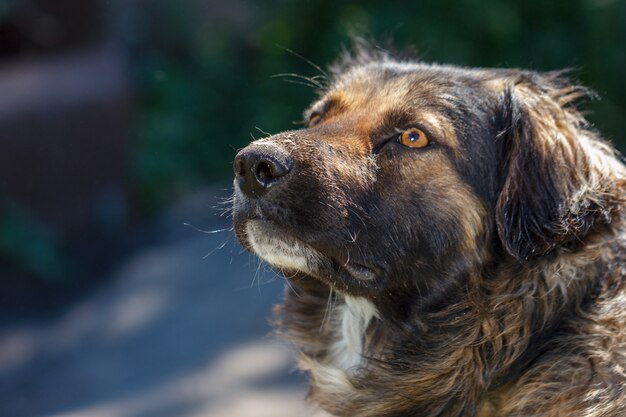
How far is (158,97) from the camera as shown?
8320 mm

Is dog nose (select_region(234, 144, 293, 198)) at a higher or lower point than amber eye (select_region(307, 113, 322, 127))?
lower

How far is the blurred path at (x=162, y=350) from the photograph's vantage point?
546 cm

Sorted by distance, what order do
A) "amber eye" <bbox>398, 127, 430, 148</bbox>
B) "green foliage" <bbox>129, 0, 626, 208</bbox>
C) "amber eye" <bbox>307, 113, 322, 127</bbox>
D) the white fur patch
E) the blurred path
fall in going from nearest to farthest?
"amber eye" <bbox>398, 127, 430, 148</bbox> → the white fur patch → "amber eye" <bbox>307, 113, 322, 127</bbox> → the blurred path → "green foliage" <bbox>129, 0, 626, 208</bbox>

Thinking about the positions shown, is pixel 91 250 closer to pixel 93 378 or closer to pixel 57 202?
pixel 57 202

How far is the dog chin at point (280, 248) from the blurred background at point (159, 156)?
2479 mm

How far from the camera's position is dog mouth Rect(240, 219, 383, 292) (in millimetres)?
2998

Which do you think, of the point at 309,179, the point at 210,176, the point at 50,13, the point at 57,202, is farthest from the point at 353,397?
the point at 50,13

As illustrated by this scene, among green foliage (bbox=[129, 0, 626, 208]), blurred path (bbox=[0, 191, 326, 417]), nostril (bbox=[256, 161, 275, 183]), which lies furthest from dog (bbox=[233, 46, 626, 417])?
A: green foliage (bbox=[129, 0, 626, 208])

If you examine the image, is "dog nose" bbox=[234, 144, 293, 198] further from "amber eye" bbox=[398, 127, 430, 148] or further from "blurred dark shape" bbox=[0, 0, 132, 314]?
"blurred dark shape" bbox=[0, 0, 132, 314]

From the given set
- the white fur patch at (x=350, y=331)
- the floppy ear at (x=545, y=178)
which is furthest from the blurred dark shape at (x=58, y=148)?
the floppy ear at (x=545, y=178)

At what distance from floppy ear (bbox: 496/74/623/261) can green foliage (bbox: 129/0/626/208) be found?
352cm

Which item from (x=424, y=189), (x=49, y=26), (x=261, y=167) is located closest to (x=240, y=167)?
(x=261, y=167)

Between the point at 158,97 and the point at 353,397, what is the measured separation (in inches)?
216

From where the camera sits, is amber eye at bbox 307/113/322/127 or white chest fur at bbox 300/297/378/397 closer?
white chest fur at bbox 300/297/378/397
